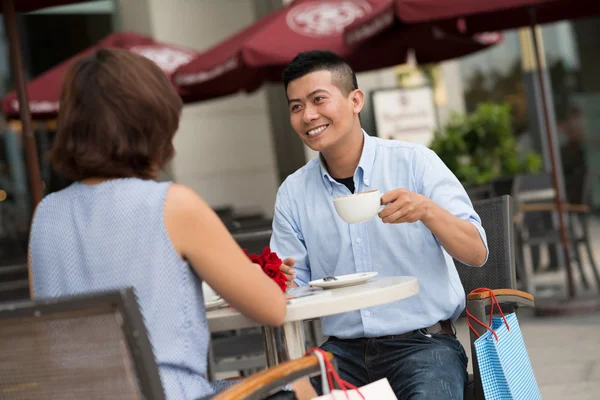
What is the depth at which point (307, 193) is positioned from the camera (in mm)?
3045

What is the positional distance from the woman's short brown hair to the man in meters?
0.81

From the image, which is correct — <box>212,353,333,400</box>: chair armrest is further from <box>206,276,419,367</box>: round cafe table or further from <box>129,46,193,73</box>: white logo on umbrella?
<box>129,46,193,73</box>: white logo on umbrella

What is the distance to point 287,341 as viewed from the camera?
2379mm

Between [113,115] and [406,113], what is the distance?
8.42 m

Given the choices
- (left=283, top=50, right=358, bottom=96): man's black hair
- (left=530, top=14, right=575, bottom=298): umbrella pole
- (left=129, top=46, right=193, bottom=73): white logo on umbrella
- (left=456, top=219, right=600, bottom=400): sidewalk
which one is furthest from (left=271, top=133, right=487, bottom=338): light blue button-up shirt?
(left=129, top=46, right=193, bottom=73): white logo on umbrella

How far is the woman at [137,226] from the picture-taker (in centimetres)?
202

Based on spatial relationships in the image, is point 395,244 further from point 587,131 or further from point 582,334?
point 587,131

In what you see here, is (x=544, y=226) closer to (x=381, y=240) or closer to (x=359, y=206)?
Result: (x=381, y=240)

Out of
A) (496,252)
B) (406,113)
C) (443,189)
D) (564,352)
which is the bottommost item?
(564,352)

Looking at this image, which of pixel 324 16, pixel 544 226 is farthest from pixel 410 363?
pixel 544 226

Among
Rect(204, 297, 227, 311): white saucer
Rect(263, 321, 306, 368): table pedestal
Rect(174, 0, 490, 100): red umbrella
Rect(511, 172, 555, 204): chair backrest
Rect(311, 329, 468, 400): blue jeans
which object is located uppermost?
Rect(174, 0, 490, 100): red umbrella

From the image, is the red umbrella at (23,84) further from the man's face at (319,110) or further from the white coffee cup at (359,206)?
the white coffee cup at (359,206)

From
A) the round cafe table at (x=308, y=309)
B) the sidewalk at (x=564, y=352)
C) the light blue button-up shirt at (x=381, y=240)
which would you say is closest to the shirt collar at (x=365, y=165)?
the light blue button-up shirt at (x=381, y=240)

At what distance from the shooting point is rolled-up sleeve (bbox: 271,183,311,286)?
3014 millimetres
